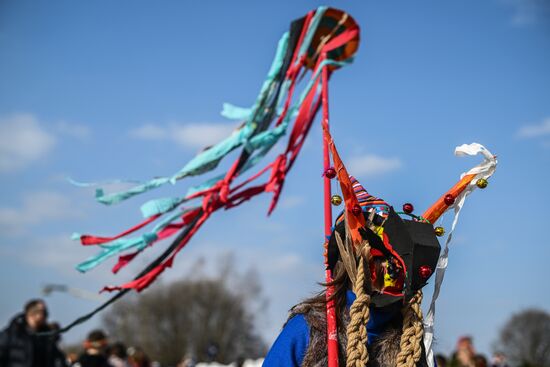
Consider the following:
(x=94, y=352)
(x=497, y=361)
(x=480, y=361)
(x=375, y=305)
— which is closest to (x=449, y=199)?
(x=375, y=305)

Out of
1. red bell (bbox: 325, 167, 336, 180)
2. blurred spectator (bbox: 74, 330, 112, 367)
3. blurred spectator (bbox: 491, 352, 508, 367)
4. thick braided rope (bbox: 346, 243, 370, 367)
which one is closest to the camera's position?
thick braided rope (bbox: 346, 243, 370, 367)

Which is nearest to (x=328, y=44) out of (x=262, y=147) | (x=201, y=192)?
(x=262, y=147)

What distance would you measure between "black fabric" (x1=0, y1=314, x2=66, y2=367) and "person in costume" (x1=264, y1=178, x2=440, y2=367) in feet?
13.4

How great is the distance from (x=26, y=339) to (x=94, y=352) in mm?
738

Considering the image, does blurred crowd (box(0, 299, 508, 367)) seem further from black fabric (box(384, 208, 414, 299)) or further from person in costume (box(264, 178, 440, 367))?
black fabric (box(384, 208, 414, 299))

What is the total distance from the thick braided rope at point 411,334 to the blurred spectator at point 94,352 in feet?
15.9

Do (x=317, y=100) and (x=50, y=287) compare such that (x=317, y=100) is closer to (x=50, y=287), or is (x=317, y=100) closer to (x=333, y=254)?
(x=333, y=254)

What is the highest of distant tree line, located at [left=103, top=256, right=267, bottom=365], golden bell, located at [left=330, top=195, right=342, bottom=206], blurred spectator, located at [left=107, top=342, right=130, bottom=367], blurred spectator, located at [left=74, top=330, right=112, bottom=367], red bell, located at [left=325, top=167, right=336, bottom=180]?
distant tree line, located at [left=103, top=256, right=267, bottom=365]

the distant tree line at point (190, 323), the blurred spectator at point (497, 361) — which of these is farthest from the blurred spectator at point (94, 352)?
the distant tree line at point (190, 323)

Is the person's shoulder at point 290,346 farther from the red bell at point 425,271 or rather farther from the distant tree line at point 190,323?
the distant tree line at point 190,323

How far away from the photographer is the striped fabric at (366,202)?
2.56 meters

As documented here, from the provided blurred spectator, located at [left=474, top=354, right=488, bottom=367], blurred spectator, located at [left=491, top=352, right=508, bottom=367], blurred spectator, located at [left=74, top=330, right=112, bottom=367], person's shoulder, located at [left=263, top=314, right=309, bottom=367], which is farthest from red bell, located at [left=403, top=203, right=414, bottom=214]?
blurred spectator, located at [left=491, top=352, right=508, bottom=367]

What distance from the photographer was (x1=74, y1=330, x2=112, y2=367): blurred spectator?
21.8 ft

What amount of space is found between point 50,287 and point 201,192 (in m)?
16.4
